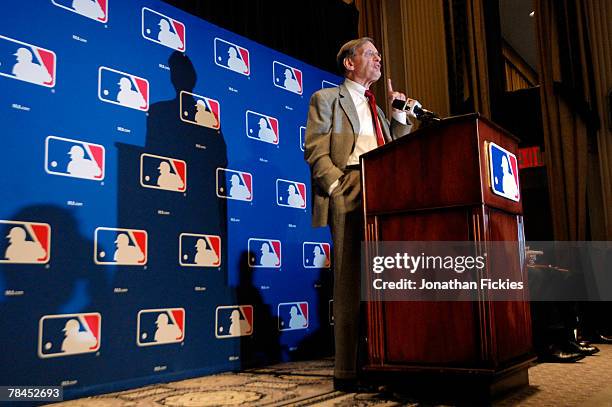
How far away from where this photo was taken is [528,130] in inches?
179

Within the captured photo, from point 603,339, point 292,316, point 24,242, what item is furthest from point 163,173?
point 603,339

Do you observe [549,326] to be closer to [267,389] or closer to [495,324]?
[495,324]

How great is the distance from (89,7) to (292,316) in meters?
2.07

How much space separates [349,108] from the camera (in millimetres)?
2303

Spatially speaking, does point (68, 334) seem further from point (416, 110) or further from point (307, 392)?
point (416, 110)

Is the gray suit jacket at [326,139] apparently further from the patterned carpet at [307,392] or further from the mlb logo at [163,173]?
the mlb logo at [163,173]

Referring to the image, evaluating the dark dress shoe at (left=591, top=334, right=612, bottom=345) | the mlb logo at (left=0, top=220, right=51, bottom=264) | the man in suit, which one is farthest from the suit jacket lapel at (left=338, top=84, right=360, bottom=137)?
the dark dress shoe at (left=591, top=334, right=612, bottom=345)

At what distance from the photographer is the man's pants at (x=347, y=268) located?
2.07 meters

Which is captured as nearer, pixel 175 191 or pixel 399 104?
pixel 399 104

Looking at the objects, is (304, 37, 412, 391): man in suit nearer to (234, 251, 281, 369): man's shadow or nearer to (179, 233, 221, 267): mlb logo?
(179, 233, 221, 267): mlb logo

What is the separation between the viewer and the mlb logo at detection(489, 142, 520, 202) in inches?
72.1

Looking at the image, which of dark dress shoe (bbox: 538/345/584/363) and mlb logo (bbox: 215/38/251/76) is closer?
dark dress shoe (bbox: 538/345/584/363)

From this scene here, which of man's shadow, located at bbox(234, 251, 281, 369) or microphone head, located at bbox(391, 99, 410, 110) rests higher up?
microphone head, located at bbox(391, 99, 410, 110)

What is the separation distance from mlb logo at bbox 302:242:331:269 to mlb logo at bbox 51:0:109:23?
181 centimetres
